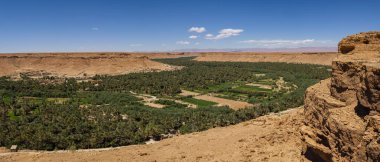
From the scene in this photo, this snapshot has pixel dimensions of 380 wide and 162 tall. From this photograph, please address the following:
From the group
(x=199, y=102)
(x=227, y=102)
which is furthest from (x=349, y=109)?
(x=199, y=102)

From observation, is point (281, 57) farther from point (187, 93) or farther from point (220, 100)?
point (220, 100)

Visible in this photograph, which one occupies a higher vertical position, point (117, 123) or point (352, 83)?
point (352, 83)

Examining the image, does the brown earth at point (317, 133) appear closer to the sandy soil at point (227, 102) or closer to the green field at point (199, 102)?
the sandy soil at point (227, 102)

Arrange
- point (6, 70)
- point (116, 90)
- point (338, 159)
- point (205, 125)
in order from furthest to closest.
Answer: point (6, 70)
point (116, 90)
point (205, 125)
point (338, 159)

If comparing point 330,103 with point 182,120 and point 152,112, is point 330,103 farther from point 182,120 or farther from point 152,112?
point 152,112

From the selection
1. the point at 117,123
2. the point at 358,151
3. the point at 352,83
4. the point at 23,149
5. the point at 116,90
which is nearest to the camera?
the point at 358,151

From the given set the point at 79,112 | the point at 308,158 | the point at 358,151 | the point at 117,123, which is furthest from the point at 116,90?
the point at 358,151

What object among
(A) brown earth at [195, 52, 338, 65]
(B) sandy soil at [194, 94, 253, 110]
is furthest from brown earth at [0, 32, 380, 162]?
(A) brown earth at [195, 52, 338, 65]

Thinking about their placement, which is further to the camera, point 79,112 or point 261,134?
point 79,112
